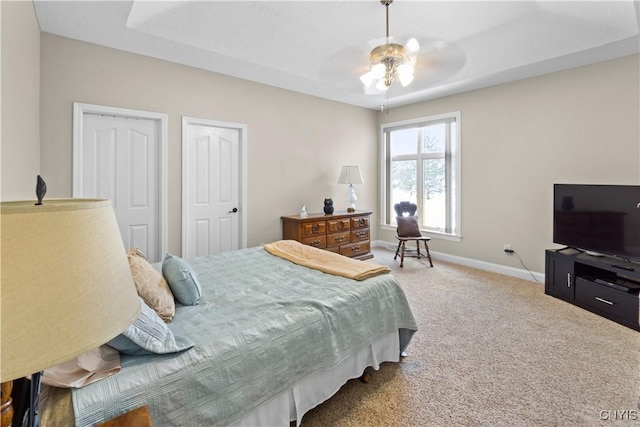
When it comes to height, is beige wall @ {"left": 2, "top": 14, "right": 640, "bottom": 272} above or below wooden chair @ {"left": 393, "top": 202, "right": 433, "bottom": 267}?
above

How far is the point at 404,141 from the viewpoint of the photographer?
5629 mm

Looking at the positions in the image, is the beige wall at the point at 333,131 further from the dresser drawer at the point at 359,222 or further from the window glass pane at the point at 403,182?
the window glass pane at the point at 403,182

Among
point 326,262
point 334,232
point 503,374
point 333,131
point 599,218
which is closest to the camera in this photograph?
point 503,374

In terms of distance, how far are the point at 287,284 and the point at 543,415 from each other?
5.54ft

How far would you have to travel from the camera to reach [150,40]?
3045 mm

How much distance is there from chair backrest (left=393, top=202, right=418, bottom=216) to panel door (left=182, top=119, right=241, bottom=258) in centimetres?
269

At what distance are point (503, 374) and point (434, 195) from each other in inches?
137

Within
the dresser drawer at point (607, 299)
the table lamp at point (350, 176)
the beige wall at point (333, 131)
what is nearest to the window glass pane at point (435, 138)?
the beige wall at point (333, 131)

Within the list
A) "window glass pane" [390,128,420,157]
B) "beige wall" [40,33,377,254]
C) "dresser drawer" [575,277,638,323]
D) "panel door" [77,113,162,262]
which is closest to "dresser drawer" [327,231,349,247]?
"beige wall" [40,33,377,254]

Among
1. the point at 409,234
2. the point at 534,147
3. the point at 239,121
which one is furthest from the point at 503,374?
the point at 239,121

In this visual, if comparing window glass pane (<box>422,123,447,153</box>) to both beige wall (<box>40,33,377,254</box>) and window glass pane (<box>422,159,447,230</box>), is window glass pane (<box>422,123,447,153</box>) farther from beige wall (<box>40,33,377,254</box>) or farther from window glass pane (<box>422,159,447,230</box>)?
beige wall (<box>40,33,377,254</box>)

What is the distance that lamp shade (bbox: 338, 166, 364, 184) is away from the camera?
504 centimetres

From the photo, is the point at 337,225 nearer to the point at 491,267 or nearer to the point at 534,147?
the point at 491,267

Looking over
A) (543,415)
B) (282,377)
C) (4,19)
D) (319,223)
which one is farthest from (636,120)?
(4,19)
